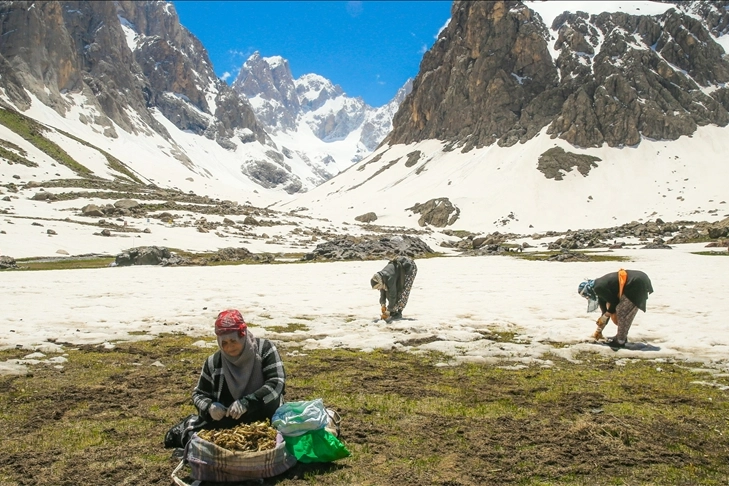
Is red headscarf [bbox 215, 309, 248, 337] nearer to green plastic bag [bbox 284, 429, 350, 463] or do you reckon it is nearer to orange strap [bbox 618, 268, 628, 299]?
green plastic bag [bbox 284, 429, 350, 463]

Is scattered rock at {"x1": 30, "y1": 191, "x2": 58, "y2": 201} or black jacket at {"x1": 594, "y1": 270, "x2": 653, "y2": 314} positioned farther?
scattered rock at {"x1": 30, "y1": 191, "x2": 58, "y2": 201}

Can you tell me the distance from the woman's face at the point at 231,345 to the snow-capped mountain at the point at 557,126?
85301 millimetres

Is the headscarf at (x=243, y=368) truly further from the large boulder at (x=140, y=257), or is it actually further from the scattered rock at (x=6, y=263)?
the scattered rock at (x=6, y=263)

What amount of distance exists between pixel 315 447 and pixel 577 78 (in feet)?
484

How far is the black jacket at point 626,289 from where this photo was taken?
1225 centimetres

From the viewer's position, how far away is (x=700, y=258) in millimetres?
32875

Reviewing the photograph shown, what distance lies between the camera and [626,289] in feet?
41.0

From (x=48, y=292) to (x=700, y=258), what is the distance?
3821 cm

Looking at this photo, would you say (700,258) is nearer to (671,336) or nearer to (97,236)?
(671,336)

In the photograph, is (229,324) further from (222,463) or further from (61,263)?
(61,263)

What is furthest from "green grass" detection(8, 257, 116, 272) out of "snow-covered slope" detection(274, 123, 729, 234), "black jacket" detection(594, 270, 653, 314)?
"snow-covered slope" detection(274, 123, 729, 234)

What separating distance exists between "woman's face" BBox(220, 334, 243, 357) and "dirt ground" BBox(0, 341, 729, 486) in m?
1.54

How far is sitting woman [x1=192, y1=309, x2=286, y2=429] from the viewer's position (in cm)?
657

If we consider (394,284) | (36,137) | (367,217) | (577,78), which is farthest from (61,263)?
(577,78)
